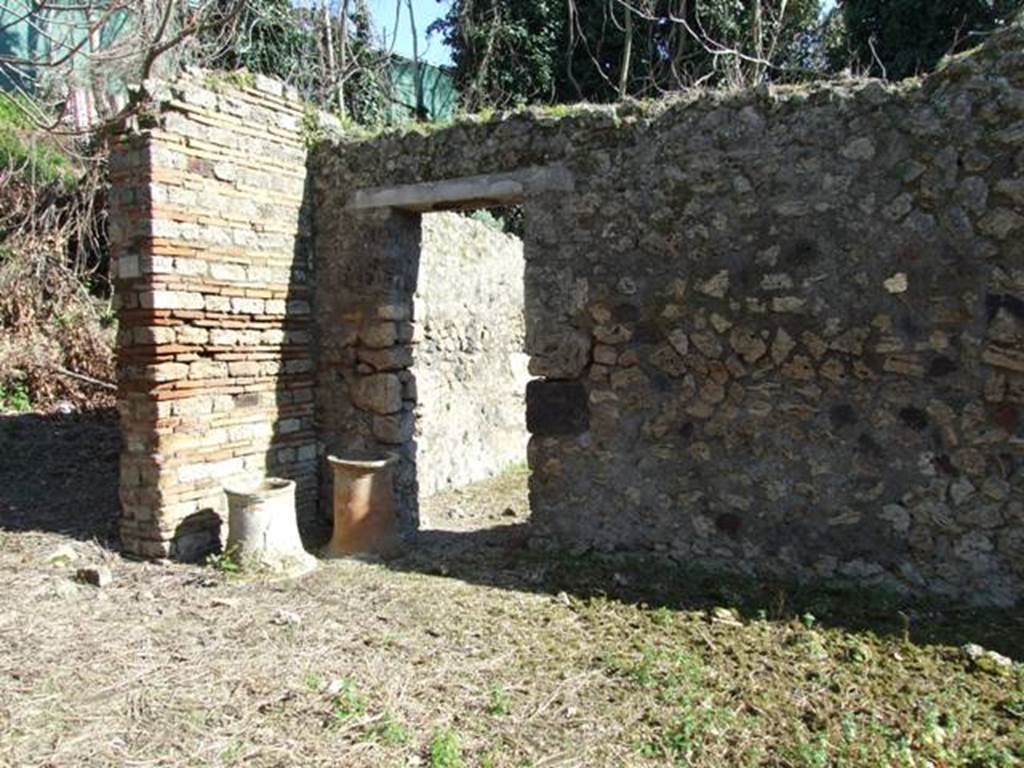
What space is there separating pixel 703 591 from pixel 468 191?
301 cm

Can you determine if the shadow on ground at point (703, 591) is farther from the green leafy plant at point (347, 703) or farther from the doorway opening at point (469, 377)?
the green leafy plant at point (347, 703)

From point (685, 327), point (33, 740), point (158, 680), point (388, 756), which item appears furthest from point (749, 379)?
point (33, 740)

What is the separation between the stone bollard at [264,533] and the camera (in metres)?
4.96

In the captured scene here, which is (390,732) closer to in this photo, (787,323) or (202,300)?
(787,323)

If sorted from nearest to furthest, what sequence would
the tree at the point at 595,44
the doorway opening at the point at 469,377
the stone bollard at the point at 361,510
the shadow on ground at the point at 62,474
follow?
the stone bollard at the point at 361,510 → the shadow on ground at the point at 62,474 → the doorway opening at the point at 469,377 → the tree at the point at 595,44

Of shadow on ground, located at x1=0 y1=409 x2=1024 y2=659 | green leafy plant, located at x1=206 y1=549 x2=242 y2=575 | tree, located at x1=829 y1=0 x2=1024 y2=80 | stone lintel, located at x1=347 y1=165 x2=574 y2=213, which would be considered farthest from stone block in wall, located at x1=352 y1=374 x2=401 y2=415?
tree, located at x1=829 y1=0 x2=1024 y2=80

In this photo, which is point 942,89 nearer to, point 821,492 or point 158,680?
point 821,492

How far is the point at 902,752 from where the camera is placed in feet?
9.54

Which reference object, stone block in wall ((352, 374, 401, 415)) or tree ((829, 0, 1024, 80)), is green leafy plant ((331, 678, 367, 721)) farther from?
tree ((829, 0, 1024, 80))

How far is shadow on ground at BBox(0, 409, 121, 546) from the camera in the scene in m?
5.66

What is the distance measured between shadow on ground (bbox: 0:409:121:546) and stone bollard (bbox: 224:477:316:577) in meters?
1.00

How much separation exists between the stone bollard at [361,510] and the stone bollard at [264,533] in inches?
13.9

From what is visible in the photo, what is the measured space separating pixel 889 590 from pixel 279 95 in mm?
5244

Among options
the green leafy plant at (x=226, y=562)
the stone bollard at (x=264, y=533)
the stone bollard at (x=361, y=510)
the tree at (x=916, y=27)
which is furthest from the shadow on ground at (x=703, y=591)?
the tree at (x=916, y=27)
